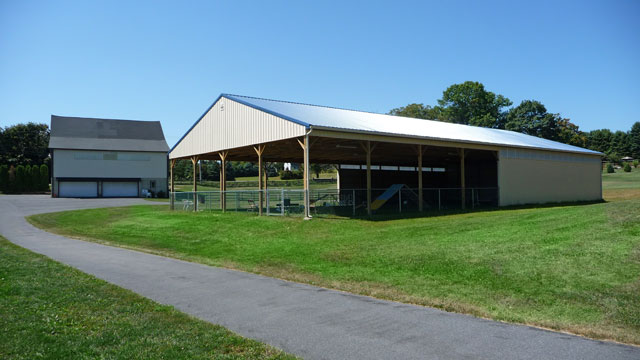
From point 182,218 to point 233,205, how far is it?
4505 millimetres

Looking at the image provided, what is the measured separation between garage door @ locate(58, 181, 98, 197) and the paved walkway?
51.1m

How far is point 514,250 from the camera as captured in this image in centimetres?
1081

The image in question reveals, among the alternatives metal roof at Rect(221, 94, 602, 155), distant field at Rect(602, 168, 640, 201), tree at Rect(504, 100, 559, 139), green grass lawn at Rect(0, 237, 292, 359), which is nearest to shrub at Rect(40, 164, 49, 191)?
metal roof at Rect(221, 94, 602, 155)

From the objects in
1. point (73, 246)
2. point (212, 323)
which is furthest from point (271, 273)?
point (73, 246)

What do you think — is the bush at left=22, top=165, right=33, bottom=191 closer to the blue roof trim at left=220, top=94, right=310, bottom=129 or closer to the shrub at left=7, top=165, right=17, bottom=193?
the shrub at left=7, top=165, right=17, bottom=193

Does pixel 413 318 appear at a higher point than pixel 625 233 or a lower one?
lower

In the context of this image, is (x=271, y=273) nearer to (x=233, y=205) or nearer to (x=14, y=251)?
(x=14, y=251)

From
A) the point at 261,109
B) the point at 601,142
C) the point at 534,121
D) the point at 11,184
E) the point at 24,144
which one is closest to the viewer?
the point at 261,109

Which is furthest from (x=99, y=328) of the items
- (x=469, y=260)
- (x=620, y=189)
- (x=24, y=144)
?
(x=24, y=144)

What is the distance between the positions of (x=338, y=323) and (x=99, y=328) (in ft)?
10.9

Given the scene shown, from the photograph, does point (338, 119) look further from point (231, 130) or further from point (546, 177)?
point (546, 177)

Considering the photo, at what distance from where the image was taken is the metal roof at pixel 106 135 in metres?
57.5

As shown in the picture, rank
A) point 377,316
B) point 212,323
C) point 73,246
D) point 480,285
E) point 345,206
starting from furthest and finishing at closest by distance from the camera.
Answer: point 345,206 < point 73,246 < point 480,285 < point 377,316 < point 212,323

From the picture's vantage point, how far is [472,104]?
8219cm
